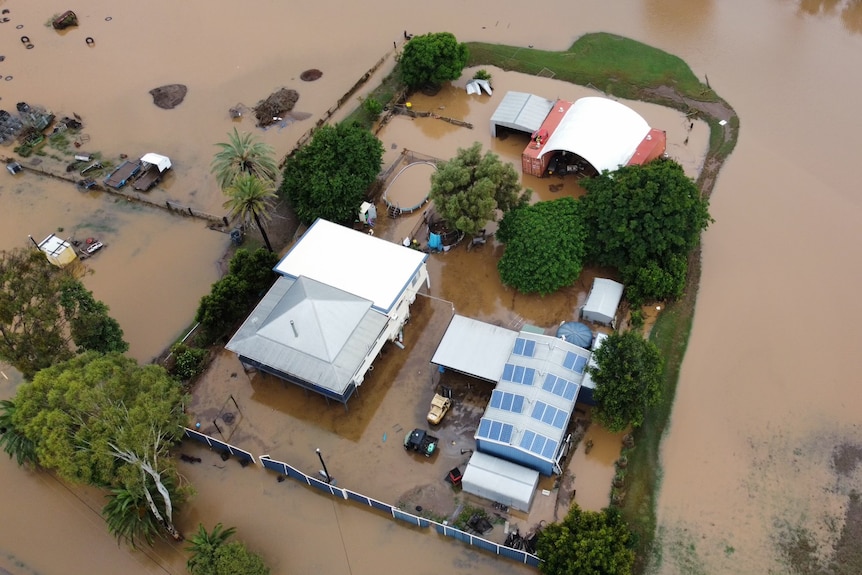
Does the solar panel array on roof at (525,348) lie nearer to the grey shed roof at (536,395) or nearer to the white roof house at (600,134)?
the grey shed roof at (536,395)

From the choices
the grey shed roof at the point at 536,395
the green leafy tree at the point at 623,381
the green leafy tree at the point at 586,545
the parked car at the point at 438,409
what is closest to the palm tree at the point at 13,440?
the parked car at the point at 438,409

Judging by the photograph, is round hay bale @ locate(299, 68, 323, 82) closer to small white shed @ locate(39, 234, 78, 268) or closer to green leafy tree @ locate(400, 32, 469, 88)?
green leafy tree @ locate(400, 32, 469, 88)

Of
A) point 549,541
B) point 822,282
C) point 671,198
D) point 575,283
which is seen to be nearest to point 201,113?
point 575,283

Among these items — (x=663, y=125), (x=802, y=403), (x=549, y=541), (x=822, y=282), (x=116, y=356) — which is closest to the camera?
(x=549, y=541)

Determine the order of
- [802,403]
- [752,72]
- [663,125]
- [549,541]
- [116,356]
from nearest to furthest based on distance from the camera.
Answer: [549,541], [116,356], [802,403], [663,125], [752,72]

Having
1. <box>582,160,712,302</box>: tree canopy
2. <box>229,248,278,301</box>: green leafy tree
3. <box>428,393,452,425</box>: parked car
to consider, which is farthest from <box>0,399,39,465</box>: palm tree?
<box>582,160,712,302</box>: tree canopy

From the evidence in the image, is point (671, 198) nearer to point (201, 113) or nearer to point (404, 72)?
point (404, 72)
